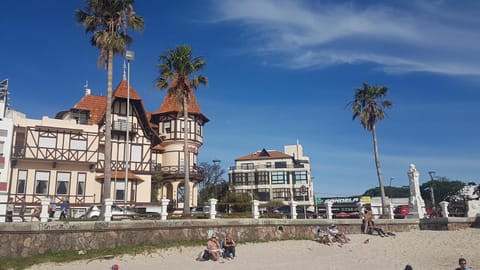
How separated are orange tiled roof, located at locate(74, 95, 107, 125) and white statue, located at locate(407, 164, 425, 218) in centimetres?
2745

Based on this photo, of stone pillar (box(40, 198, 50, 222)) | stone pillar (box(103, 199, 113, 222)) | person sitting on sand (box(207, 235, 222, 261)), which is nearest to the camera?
stone pillar (box(40, 198, 50, 222))

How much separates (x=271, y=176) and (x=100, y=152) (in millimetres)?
50320

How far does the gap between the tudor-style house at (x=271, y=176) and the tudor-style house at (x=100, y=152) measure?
38063mm

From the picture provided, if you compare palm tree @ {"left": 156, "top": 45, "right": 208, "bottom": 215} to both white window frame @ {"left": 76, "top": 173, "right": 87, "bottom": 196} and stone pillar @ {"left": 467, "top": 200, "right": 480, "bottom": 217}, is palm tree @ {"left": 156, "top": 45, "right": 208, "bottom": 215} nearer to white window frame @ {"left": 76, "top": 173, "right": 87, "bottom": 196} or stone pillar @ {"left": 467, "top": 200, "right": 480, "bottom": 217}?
white window frame @ {"left": 76, "top": 173, "right": 87, "bottom": 196}

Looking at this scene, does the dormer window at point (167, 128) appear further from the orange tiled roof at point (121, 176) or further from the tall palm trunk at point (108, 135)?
the tall palm trunk at point (108, 135)

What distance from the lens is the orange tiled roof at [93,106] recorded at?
39375 millimetres

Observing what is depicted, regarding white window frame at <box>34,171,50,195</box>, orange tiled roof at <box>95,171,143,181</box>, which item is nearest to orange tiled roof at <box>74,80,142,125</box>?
orange tiled roof at <box>95,171,143,181</box>

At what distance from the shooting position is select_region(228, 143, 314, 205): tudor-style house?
8225 centimetres

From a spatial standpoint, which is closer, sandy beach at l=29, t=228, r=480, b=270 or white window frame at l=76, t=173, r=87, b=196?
sandy beach at l=29, t=228, r=480, b=270

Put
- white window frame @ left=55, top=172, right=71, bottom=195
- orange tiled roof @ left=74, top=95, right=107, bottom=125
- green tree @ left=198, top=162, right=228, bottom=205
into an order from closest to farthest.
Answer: white window frame @ left=55, top=172, right=71, bottom=195, orange tiled roof @ left=74, top=95, right=107, bottom=125, green tree @ left=198, top=162, right=228, bottom=205

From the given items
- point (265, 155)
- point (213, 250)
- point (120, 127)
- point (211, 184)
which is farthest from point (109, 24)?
point (265, 155)

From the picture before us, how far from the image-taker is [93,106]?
134 ft

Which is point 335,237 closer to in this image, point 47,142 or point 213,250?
point 213,250

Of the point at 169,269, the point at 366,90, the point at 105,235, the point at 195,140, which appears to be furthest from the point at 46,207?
the point at 366,90
